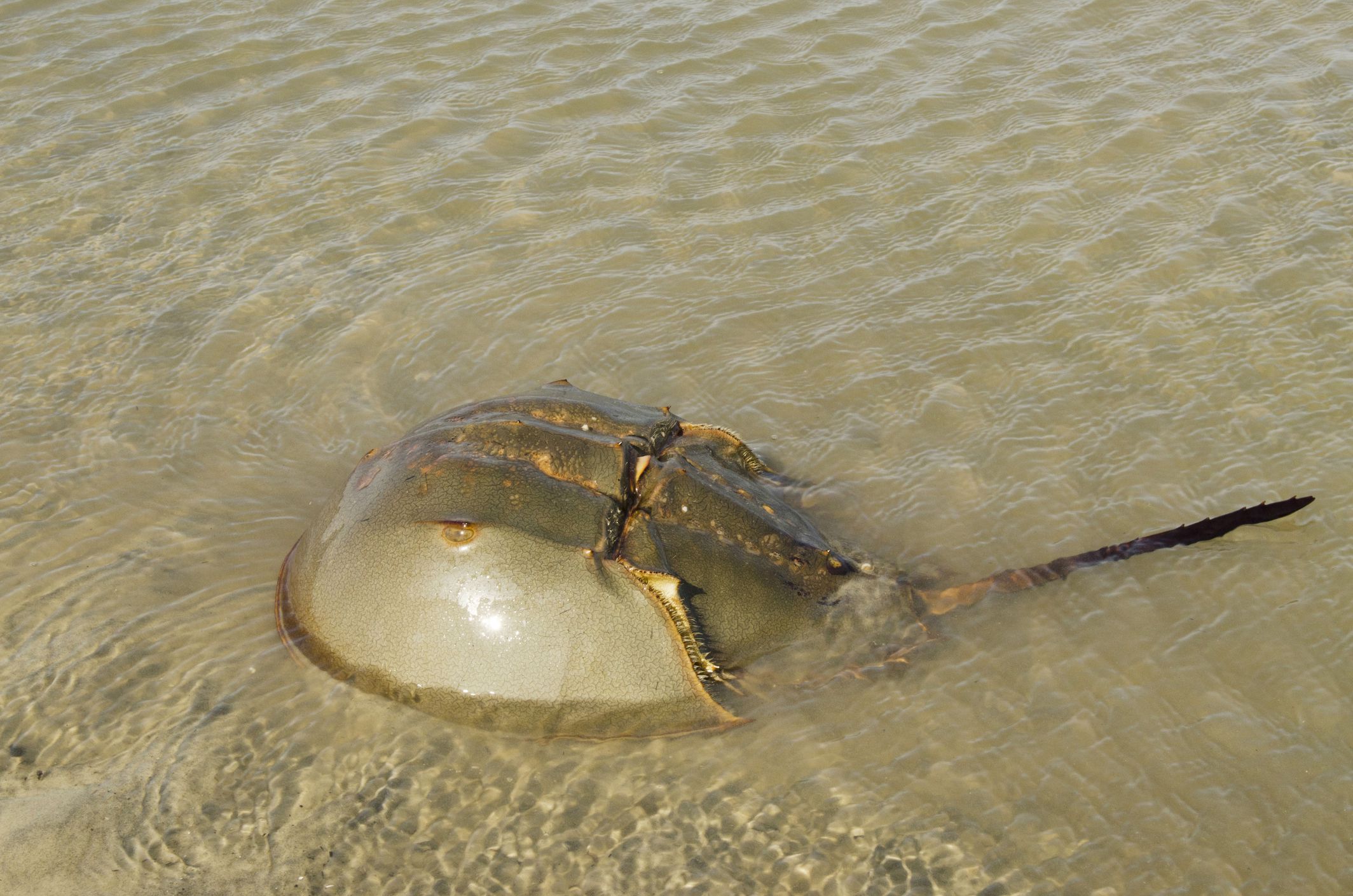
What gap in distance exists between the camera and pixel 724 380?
4328 mm

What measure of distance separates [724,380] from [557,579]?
5.82ft

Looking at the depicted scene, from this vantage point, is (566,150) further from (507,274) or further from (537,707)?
(537,707)

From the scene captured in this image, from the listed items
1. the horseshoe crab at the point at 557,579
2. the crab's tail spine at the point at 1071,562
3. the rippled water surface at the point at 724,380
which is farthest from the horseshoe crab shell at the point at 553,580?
the crab's tail spine at the point at 1071,562

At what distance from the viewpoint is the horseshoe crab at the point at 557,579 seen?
2.75 m

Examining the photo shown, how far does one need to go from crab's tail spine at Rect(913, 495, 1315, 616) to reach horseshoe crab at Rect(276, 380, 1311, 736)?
16 centimetres

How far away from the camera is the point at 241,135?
580 cm

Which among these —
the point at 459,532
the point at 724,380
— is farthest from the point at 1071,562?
the point at 459,532

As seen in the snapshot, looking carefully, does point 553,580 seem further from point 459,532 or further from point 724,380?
point 724,380

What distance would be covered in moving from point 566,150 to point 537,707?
3.63 metres

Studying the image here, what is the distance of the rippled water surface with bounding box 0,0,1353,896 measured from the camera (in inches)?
109

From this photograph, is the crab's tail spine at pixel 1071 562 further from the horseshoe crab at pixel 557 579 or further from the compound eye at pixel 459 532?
the compound eye at pixel 459 532

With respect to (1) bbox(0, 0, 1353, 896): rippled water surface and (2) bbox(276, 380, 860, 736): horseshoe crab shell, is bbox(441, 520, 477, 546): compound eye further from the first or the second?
(1) bbox(0, 0, 1353, 896): rippled water surface

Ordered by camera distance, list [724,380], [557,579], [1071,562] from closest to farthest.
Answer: [557,579]
[1071,562]
[724,380]

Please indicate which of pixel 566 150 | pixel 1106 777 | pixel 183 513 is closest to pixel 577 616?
pixel 1106 777
